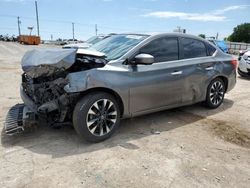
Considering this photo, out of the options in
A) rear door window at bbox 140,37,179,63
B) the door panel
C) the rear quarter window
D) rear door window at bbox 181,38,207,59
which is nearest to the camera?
the door panel

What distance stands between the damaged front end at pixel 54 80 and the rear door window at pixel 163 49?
88cm

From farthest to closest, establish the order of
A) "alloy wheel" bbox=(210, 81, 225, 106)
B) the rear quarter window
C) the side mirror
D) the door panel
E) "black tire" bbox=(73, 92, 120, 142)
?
"alloy wheel" bbox=(210, 81, 225, 106) < the rear quarter window < the door panel < the side mirror < "black tire" bbox=(73, 92, 120, 142)

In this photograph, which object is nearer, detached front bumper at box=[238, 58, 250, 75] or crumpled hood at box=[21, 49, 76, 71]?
crumpled hood at box=[21, 49, 76, 71]

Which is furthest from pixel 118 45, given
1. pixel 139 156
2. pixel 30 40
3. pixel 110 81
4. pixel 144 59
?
pixel 30 40

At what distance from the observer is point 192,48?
17.2ft

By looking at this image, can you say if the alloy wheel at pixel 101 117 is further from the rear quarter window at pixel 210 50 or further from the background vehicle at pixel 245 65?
the background vehicle at pixel 245 65

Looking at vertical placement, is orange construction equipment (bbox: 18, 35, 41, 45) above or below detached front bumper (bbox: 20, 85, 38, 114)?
above

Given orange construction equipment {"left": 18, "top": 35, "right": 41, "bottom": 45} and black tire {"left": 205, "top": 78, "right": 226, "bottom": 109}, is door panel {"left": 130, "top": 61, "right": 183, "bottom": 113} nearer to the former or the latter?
black tire {"left": 205, "top": 78, "right": 226, "bottom": 109}

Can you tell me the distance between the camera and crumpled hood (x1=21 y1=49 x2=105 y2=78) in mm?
3805

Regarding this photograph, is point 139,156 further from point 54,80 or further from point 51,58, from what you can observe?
point 51,58

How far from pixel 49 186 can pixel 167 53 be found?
9.69 ft

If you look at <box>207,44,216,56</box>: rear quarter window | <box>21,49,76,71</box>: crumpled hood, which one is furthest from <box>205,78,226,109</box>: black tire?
<box>21,49,76,71</box>: crumpled hood

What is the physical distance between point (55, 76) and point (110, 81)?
0.86 m

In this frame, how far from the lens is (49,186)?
2896 mm
